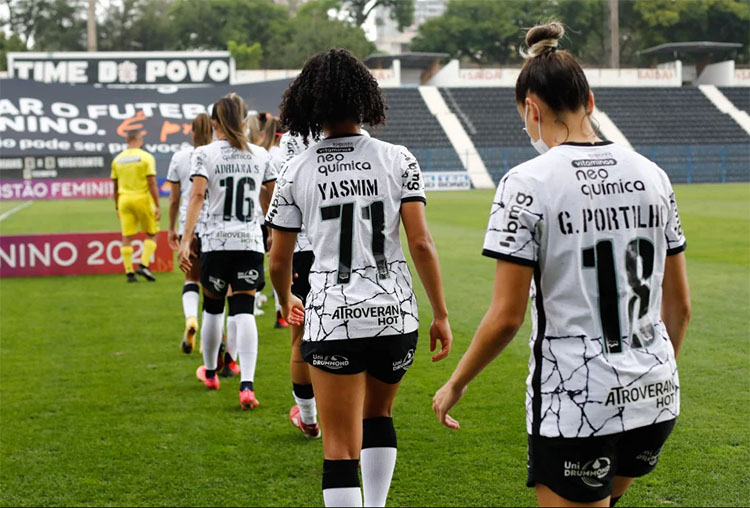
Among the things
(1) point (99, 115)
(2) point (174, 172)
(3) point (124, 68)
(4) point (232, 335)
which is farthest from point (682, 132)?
(4) point (232, 335)

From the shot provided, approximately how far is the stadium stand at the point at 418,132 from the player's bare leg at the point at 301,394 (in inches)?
1351

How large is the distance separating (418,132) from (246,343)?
40.0 meters

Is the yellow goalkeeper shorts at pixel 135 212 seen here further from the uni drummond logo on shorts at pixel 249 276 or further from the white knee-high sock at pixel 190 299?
the uni drummond logo on shorts at pixel 249 276

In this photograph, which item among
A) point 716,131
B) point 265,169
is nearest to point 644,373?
point 265,169

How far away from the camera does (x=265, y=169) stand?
20.2 feet

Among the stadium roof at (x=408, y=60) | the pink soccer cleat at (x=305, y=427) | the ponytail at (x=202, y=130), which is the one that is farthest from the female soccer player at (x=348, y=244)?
the stadium roof at (x=408, y=60)

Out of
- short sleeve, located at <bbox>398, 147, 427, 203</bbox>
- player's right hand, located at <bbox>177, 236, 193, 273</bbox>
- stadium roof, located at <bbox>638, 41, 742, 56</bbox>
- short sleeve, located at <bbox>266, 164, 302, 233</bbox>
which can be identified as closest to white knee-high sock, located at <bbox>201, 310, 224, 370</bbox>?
player's right hand, located at <bbox>177, 236, 193, 273</bbox>

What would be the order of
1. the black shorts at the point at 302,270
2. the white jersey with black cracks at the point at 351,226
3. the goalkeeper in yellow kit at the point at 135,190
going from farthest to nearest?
the goalkeeper in yellow kit at the point at 135,190
the black shorts at the point at 302,270
the white jersey with black cracks at the point at 351,226

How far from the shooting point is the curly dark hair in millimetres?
3586

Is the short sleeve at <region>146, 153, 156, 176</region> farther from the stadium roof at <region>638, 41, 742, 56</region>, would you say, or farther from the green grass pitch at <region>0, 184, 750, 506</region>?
the stadium roof at <region>638, 41, 742, 56</region>

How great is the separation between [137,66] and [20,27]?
4410cm

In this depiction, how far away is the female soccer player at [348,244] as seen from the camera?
3520 mm

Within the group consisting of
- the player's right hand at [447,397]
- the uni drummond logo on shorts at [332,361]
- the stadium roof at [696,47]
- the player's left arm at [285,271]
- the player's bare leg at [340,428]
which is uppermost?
the stadium roof at [696,47]

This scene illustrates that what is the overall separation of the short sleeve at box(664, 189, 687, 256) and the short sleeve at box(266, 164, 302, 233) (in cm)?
147
